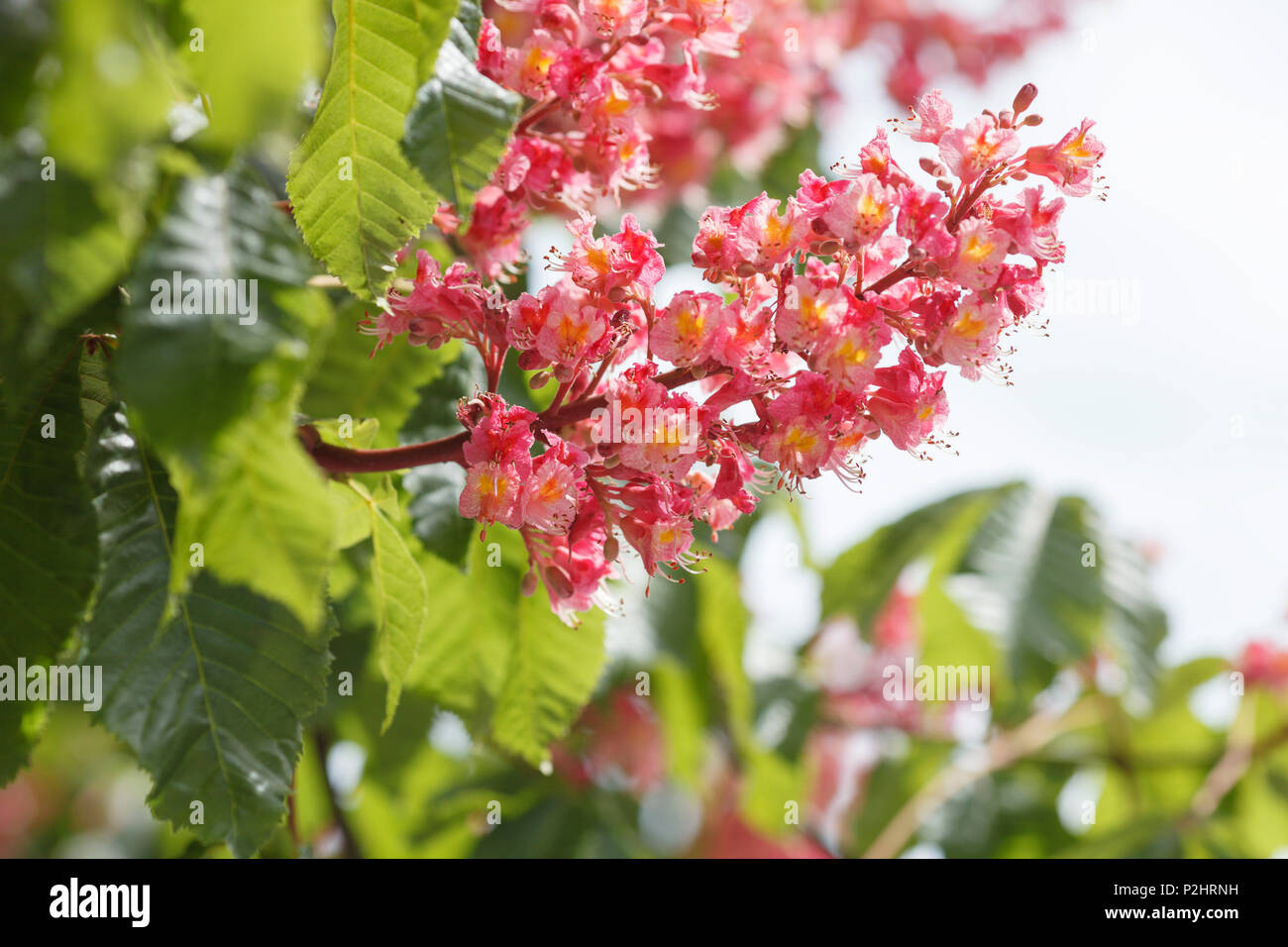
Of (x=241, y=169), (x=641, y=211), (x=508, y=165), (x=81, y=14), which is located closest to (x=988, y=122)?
(x=508, y=165)

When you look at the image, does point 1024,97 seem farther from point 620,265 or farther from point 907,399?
point 620,265

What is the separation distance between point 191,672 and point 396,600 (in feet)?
0.67

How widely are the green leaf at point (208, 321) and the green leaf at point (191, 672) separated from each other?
429 millimetres

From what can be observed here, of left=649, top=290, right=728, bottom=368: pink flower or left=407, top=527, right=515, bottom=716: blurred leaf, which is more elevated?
left=649, top=290, right=728, bottom=368: pink flower

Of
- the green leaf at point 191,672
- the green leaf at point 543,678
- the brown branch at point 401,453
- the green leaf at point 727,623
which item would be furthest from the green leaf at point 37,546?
the green leaf at point 727,623

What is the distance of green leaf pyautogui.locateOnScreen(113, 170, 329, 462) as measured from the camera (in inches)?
24.0

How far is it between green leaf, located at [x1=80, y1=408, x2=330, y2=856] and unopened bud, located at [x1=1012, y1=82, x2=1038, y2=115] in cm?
86

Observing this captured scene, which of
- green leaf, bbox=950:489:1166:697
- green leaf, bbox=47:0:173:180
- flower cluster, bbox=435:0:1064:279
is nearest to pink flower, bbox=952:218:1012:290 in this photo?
flower cluster, bbox=435:0:1064:279

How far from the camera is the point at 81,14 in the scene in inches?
21.7

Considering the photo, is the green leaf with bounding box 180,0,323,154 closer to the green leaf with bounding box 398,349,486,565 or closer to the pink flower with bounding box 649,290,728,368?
the pink flower with bounding box 649,290,728,368

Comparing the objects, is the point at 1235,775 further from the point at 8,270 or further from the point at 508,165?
the point at 8,270

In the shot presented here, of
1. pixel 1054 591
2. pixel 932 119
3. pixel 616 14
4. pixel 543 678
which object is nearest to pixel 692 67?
pixel 616 14

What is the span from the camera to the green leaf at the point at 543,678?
1452 mm

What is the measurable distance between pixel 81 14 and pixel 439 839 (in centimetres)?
235
